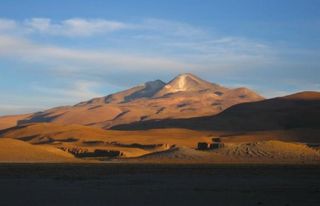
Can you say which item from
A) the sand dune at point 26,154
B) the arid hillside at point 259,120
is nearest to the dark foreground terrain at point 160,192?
the sand dune at point 26,154

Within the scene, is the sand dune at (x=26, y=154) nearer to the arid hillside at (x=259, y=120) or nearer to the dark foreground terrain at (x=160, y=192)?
the dark foreground terrain at (x=160, y=192)

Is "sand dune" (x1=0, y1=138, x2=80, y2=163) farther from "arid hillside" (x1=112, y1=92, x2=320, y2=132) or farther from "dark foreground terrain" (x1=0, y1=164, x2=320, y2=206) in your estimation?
"arid hillside" (x1=112, y1=92, x2=320, y2=132)

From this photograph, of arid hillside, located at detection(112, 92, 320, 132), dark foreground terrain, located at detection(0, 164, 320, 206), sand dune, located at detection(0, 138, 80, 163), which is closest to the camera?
dark foreground terrain, located at detection(0, 164, 320, 206)

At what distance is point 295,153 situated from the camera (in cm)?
8944

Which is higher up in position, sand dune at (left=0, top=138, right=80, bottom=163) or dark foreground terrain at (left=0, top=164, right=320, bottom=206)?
sand dune at (left=0, top=138, right=80, bottom=163)

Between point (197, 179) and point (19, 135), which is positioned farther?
point (19, 135)

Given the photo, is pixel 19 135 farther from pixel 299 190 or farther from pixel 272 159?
pixel 299 190

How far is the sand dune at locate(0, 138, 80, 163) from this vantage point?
277 feet

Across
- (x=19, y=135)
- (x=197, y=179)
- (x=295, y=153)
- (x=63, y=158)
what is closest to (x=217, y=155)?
(x=295, y=153)

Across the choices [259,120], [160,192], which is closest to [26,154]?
[160,192]

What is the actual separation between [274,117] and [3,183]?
471ft

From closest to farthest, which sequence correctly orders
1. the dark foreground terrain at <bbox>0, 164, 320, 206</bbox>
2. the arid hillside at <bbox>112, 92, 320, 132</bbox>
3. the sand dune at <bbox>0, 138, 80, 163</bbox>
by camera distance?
the dark foreground terrain at <bbox>0, 164, 320, 206</bbox>
the sand dune at <bbox>0, 138, 80, 163</bbox>
the arid hillside at <bbox>112, 92, 320, 132</bbox>

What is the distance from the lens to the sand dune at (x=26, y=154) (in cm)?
8456

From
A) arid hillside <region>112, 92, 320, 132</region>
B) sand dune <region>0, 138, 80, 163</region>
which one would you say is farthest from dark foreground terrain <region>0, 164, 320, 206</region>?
arid hillside <region>112, 92, 320, 132</region>
